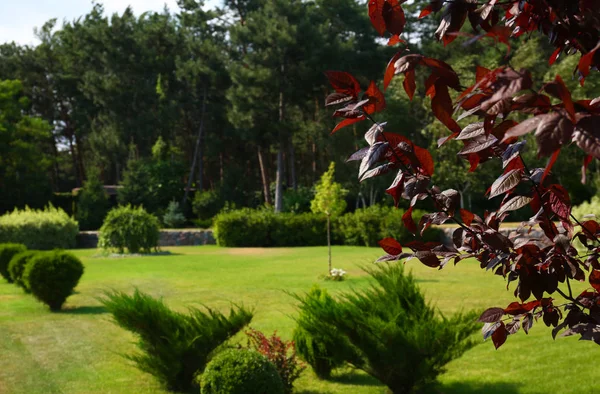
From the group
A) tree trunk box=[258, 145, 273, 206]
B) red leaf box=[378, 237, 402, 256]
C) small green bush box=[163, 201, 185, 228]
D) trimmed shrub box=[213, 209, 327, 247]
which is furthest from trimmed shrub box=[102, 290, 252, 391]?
tree trunk box=[258, 145, 273, 206]

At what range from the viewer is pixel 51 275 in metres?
9.93

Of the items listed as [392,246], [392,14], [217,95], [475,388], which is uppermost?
[217,95]

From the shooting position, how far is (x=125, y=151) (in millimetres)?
38781

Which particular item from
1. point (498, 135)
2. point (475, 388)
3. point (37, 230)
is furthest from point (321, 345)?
point (37, 230)

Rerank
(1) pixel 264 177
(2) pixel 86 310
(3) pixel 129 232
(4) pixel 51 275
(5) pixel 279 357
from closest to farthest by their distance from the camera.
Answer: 1. (5) pixel 279 357
2. (4) pixel 51 275
3. (2) pixel 86 310
4. (3) pixel 129 232
5. (1) pixel 264 177

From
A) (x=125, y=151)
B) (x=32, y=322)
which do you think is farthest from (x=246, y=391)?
(x=125, y=151)

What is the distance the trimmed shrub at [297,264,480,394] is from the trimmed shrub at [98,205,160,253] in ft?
50.7

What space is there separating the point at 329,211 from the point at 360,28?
76.9 ft

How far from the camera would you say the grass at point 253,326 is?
20.5ft

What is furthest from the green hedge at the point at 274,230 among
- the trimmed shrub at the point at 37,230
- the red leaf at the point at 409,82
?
the red leaf at the point at 409,82

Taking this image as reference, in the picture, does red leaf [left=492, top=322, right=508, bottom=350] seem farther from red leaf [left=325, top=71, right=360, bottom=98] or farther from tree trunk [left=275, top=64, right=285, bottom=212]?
tree trunk [left=275, top=64, right=285, bottom=212]

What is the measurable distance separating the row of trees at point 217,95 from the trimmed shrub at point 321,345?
21127mm

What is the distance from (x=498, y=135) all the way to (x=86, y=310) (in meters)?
9.35

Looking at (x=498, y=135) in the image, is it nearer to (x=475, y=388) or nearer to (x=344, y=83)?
(x=344, y=83)
